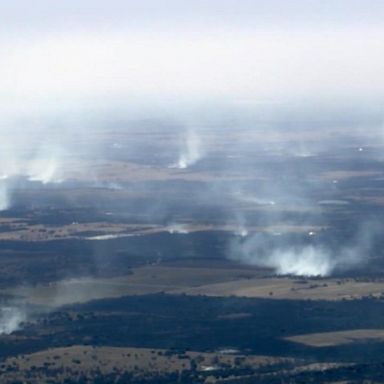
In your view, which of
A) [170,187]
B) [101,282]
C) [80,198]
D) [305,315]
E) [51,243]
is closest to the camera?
[305,315]

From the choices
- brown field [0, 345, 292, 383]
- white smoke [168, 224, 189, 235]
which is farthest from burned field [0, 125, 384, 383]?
white smoke [168, 224, 189, 235]

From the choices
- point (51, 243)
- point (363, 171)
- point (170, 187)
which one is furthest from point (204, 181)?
point (51, 243)

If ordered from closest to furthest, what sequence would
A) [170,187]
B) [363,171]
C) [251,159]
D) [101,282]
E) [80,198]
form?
[101,282] < [80,198] < [170,187] < [363,171] < [251,159]

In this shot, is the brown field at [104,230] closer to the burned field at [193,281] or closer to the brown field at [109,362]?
the burned field at [193,281]

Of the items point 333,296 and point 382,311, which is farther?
point 333,296

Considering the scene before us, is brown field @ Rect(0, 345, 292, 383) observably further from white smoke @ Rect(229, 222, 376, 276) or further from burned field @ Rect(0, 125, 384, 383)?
white smoke @ Rect(229, 222, 376, 276)

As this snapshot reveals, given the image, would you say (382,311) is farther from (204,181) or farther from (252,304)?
(204,181)

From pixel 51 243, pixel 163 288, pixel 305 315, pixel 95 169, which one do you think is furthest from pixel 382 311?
pixel 95 169
